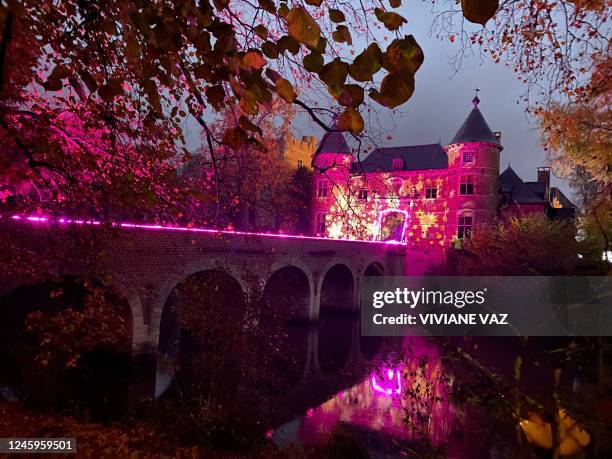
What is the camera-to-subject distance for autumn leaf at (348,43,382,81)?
171 cm

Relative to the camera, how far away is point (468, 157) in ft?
100

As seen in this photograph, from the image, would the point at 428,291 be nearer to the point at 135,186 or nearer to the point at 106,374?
the point at 106,374

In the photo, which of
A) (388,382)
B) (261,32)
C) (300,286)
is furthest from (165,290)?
(261,32)

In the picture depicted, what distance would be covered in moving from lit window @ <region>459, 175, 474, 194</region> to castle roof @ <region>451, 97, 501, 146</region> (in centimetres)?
271

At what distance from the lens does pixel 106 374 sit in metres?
13.1

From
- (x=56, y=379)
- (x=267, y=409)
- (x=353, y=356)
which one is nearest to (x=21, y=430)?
(x=267, y=409)

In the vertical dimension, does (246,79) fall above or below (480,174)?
below

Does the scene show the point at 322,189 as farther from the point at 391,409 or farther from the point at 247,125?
the point at 247,125

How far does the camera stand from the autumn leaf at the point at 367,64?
1707 mm

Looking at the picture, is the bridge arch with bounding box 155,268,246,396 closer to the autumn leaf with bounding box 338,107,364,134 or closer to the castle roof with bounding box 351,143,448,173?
the autumn leaf with bounding box 338,107,364,134

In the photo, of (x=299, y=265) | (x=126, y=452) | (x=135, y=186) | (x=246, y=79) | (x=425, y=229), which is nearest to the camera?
(x=246, y=79)

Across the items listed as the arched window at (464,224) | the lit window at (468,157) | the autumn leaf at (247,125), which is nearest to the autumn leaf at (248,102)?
the autumn leaf at (247,125)

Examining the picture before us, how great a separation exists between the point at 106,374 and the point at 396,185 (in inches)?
1004

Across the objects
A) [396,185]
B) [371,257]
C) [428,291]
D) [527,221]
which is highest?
[396,185]
